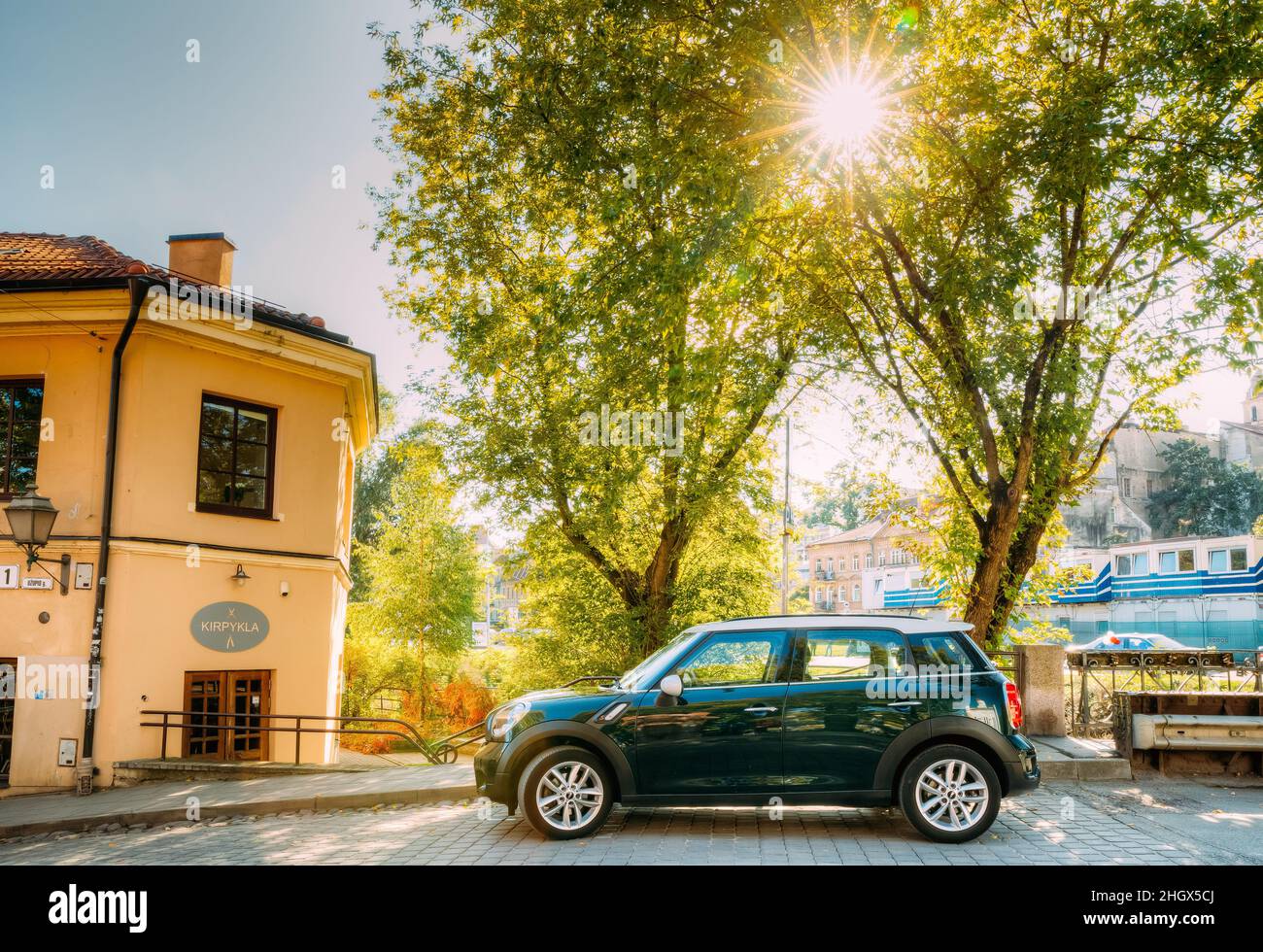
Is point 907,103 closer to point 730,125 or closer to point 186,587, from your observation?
point 730,125

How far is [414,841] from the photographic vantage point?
7.91 meters

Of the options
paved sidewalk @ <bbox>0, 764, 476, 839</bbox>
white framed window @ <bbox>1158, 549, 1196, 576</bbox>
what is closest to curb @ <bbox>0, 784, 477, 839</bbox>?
paved sidewalk @ <bbox>0, 764, 476, 839</bbox>

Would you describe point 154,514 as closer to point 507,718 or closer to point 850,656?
point 507,718

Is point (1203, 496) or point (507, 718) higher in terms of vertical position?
point (1203, 496)

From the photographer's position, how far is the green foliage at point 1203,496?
2611 inches

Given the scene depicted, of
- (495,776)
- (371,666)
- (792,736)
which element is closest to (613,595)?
(495,776)

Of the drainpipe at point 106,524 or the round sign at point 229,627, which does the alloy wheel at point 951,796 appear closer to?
the drainpipe at point 106,524

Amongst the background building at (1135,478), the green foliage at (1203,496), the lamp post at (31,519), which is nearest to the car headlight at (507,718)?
the lamp post at (31,519)

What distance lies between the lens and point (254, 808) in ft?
32.8

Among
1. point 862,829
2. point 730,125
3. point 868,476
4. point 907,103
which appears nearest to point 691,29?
point 730,125

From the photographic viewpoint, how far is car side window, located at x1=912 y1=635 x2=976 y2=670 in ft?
24.9

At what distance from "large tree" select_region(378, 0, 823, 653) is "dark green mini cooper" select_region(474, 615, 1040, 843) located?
574cm

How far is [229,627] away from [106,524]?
2.32 m

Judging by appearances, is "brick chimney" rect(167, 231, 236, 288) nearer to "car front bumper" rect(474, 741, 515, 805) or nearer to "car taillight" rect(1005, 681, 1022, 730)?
"car front bumper" rect(474, 741, 515, 805)
